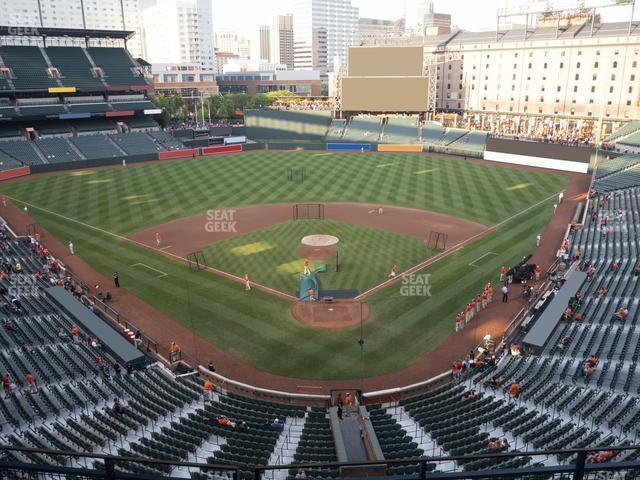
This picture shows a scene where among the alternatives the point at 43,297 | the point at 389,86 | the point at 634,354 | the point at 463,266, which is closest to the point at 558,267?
the point at 463,266

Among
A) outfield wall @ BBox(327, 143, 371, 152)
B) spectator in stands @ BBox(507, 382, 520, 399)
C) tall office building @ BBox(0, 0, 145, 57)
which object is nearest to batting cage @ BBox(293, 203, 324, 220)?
spectator in stands @ BBox(507, 382, 520, 399)

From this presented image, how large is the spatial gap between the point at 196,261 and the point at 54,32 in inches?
2697

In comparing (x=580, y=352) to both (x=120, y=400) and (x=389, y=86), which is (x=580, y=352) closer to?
(x=120, y=400)

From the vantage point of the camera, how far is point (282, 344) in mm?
27484

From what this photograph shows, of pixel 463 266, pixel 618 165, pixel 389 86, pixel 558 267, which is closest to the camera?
pixel 558 267

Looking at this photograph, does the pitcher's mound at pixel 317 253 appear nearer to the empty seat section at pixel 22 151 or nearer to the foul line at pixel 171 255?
the foul line at pixel 171 255

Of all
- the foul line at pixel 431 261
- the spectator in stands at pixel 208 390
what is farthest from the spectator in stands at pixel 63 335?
the foul line at pixel 431 261

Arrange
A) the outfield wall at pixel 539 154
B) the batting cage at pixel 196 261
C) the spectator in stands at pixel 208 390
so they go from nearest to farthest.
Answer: the spectator in stands at pixel 208 390, the batting cage at pixel 196 261, the outfield wall at pixel 539 154

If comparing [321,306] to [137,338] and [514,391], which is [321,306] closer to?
[137,338]

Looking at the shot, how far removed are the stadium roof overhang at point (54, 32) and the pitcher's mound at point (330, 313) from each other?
7616cm

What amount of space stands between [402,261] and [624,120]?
66.3 m

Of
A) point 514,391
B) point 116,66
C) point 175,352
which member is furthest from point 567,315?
point 116,66

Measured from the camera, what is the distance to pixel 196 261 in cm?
3878

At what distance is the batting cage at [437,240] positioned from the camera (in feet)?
138
